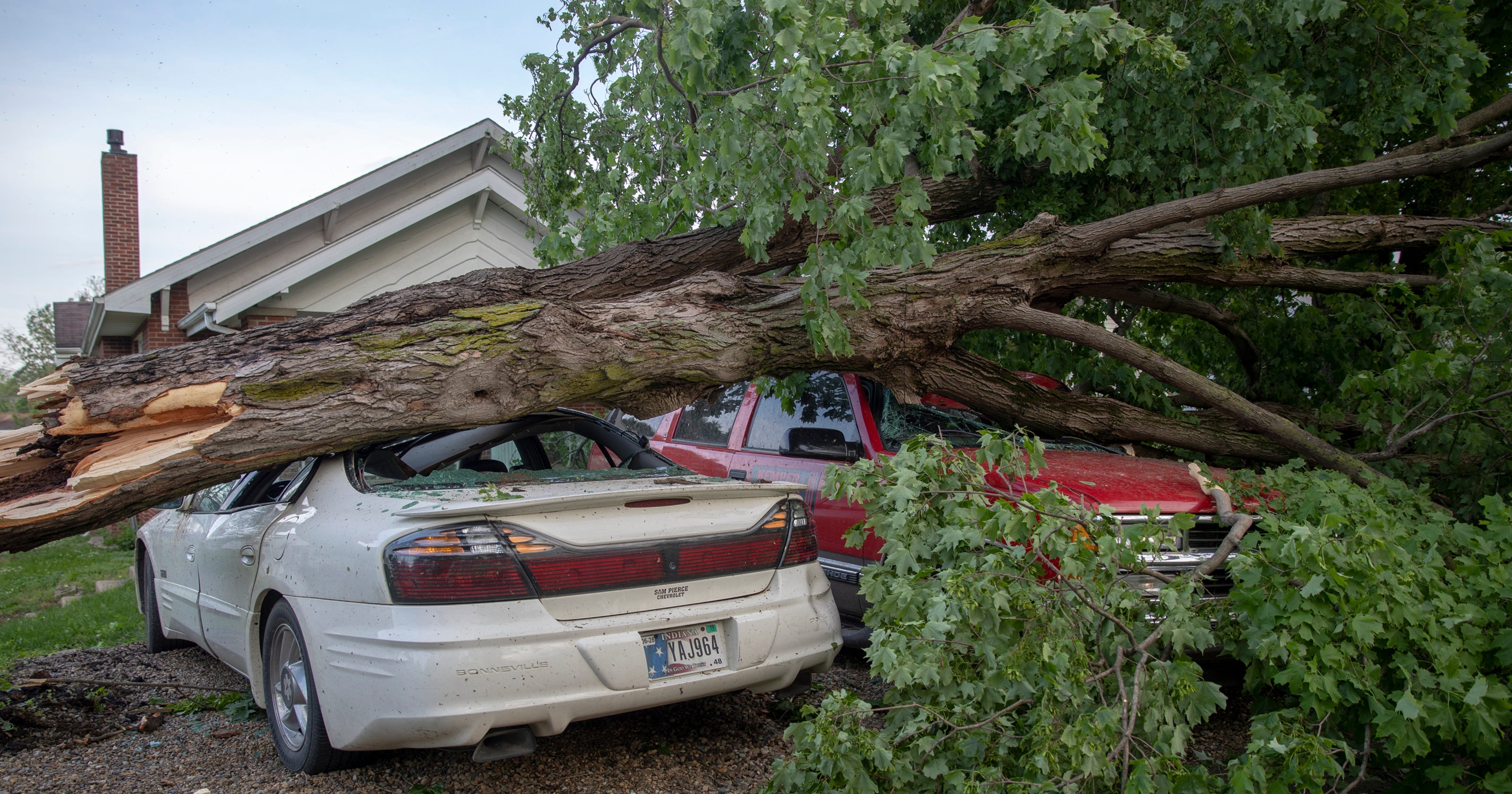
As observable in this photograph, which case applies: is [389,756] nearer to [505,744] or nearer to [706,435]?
[505,744]

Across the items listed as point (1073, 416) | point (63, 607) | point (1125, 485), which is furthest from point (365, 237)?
→ point (1125, 485)

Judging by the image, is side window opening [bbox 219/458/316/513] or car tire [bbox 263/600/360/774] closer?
car tire [bbox 263/600/360/774]

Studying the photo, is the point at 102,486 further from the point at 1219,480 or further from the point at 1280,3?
the point at 1280,3

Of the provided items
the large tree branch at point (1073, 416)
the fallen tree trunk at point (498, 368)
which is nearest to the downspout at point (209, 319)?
the fallen tree trunk at point (498, 368)

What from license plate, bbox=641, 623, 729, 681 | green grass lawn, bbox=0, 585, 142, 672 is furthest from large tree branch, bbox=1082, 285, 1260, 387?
green grass lawn, bbox=0, 585, 142, 672

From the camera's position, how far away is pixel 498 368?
13.9 ft

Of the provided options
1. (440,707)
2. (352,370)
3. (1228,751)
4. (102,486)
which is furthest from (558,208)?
(1228,751)

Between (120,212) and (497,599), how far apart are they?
1690 cm

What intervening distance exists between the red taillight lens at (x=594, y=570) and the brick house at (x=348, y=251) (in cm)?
832

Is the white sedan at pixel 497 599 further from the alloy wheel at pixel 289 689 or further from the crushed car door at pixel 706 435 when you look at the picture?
the crushed car door at pixel 706 435

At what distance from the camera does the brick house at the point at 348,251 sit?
11.1m

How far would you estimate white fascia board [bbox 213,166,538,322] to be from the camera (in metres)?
10.8

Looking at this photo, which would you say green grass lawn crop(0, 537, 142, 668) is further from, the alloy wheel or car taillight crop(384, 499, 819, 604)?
car taillight crop(384, 499, 819, 604)

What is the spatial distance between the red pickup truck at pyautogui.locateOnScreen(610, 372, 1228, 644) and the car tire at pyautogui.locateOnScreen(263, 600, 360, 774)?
1.91 m
